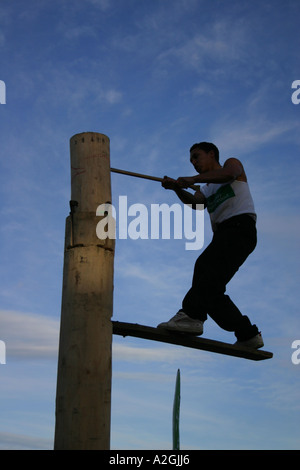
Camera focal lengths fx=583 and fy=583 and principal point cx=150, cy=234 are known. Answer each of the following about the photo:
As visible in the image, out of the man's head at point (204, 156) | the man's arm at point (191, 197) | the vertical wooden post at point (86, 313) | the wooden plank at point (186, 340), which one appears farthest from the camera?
the man's arm at point (191, 197)

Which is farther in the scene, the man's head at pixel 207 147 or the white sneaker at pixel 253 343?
the man's head at pixel 207 147

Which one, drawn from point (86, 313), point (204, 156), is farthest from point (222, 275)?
point (86, 313)

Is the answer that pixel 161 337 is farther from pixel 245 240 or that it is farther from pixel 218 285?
pixel 245 240

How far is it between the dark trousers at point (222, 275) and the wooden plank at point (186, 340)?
18 centimetres

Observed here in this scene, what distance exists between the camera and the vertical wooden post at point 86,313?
4.74 m

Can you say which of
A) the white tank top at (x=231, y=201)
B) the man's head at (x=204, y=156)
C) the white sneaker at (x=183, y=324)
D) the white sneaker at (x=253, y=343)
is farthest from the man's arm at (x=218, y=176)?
the white sneaker at (x=253, y=343)

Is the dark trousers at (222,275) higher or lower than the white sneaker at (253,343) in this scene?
higher

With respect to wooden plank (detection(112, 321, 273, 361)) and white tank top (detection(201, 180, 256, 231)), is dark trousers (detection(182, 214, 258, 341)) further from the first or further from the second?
wooden plank (detection(112, 321, 273, 361))

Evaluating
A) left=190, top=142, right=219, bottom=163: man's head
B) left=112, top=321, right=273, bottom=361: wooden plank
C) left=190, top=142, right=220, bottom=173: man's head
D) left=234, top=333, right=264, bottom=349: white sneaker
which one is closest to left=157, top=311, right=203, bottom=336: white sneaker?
left=112, top=321, right=273, bottom=361: wooden plank

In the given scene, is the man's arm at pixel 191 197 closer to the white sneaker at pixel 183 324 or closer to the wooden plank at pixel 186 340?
the white sneaker at pixel 183 324

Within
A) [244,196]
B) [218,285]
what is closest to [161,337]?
[218,285]

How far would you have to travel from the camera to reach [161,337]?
5637 millimetres

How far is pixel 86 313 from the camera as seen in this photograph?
5.03 meters
